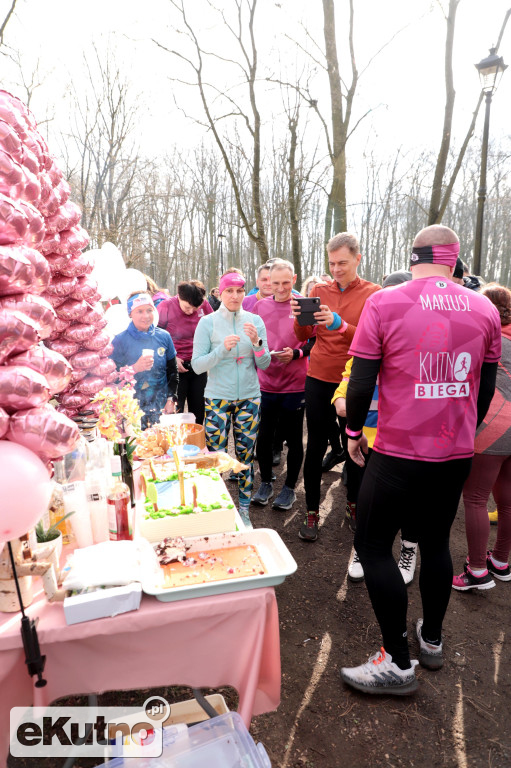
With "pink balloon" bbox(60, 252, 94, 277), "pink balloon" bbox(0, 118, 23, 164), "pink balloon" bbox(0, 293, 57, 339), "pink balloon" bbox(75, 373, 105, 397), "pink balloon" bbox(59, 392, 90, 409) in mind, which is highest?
"pink balloon" bbox(0, 118, 23, 164)

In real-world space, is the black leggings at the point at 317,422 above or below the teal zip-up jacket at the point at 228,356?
below

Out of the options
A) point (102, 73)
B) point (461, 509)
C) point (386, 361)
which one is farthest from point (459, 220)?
point (386, 361)

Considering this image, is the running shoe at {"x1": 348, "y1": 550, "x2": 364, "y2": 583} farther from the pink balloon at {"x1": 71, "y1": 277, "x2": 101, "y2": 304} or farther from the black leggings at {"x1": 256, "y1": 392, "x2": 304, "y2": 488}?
the pink balloon at {"x1": 71, "y1": 277, "x2": 101, "y2": 304}

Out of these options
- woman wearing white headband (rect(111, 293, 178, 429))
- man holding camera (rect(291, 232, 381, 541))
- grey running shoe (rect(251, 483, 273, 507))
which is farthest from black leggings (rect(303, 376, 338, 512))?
woman wearing white headband (rect(111, 293, 178, 429))

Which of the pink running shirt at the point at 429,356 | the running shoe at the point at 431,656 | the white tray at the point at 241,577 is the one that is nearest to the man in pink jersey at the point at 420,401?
the pink running shirt at the point at 429,356

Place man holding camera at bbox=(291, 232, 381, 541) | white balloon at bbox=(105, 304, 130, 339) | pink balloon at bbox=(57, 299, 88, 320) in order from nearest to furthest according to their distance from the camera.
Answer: pink balloon at bbox=(57, 299, 88, 320) → man holding camera at bbox=(291, 232, 381, 541) → white balloon at bbox=(105, 304, 130, 339)

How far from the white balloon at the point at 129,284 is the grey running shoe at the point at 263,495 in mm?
2266

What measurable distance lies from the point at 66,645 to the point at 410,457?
1412 millimetres

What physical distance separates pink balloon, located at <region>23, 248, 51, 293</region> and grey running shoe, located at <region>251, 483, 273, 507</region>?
10.2ft

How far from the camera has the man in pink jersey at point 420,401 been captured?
179cm

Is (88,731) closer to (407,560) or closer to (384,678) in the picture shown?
(384,678)

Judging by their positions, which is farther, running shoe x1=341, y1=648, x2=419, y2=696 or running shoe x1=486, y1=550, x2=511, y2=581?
running shoe x1=486, y1=550, x2=511, y2=581

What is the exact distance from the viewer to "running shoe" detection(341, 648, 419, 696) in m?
2.12

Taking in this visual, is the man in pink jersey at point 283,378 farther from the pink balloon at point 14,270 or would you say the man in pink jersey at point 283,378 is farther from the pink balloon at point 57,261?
the pink balloon at point 14,270
